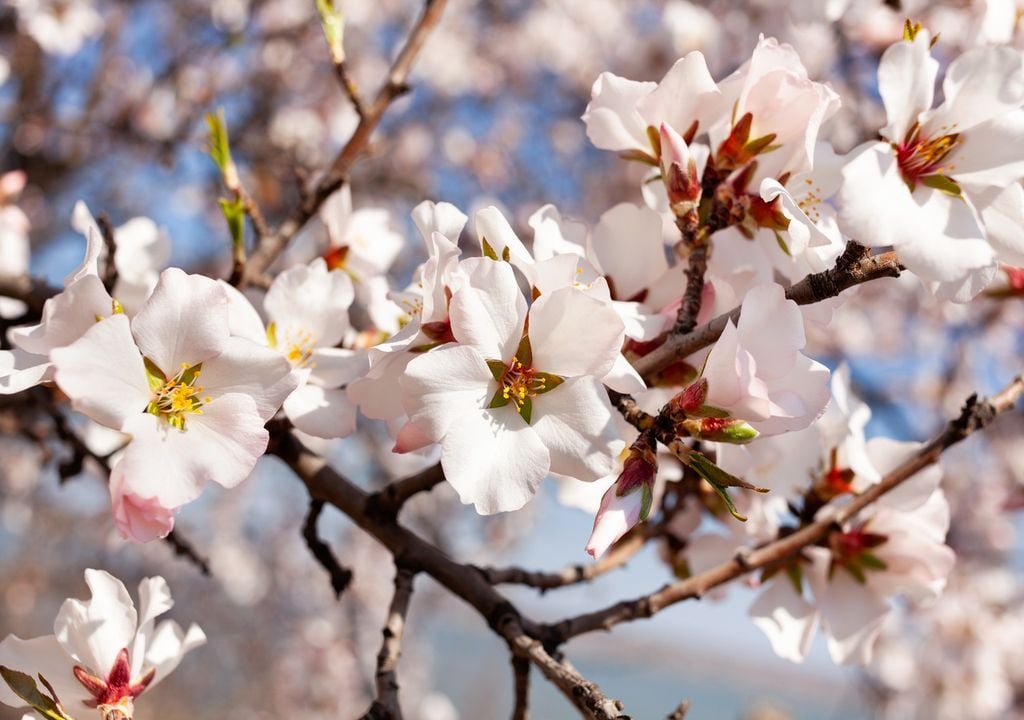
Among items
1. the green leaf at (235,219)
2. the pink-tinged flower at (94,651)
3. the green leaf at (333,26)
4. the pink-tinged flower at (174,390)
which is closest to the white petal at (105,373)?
the pink-tinged flower at (174,390)

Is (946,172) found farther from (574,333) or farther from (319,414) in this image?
(319,414)

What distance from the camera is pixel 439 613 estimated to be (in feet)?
31.8

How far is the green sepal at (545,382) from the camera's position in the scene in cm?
72

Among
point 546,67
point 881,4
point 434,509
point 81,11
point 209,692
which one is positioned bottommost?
point 209,692

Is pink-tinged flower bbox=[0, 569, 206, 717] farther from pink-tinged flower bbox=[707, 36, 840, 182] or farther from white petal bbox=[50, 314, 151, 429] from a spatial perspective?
pink-tinged flower bbox=[707, 36, 840, 182]

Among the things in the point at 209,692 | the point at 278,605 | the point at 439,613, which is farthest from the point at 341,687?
the point at 209,692

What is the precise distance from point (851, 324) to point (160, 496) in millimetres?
7137

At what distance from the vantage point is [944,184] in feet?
2.55

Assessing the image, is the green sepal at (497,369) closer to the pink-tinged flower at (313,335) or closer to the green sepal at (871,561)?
the pink-tinged flower at (313,335)

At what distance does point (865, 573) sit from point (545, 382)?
2.04 feet

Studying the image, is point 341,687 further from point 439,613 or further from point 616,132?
point 616,132

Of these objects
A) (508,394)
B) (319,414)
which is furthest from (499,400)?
(319,414)

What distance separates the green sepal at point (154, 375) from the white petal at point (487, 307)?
0.84 ft

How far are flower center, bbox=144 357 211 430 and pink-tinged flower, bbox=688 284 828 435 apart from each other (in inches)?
16.9
